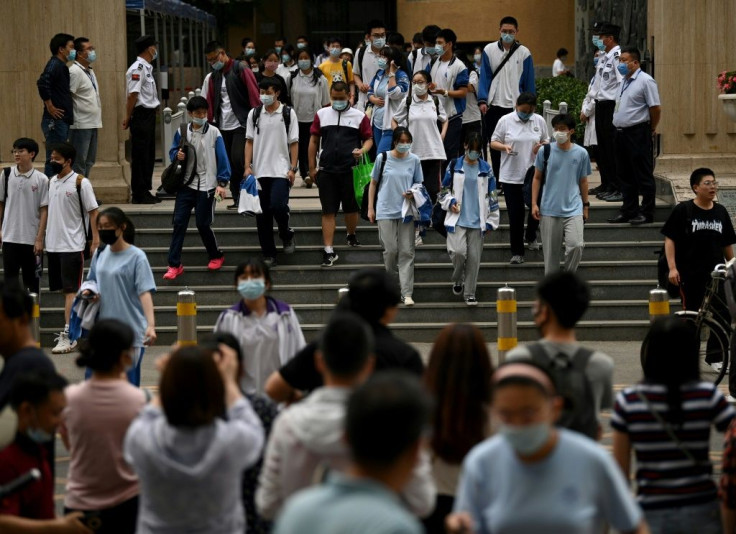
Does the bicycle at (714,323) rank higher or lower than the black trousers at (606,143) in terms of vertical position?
lower

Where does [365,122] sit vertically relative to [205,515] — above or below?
above

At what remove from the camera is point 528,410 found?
4.78 m

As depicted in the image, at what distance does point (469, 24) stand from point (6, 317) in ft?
113

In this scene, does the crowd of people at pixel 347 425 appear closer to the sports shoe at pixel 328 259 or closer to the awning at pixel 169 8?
the sports shoe at pixel 328 259

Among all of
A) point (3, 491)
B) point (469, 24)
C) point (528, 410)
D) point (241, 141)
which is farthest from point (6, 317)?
point (469, 24)

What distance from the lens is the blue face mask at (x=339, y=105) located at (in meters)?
16.0

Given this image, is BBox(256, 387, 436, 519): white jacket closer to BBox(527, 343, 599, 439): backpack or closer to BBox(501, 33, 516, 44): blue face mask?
BBox(527, 343, 599, 439): backpack

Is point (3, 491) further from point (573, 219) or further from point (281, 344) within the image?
point (573, 219)

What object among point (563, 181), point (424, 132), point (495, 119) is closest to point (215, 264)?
point (424, 132)

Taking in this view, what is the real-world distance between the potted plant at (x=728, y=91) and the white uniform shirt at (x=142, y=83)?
681 centimetres

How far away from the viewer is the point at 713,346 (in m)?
13.2

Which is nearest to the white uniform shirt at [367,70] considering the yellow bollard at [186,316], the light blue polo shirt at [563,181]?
the light blue polo shirt at [563,181]

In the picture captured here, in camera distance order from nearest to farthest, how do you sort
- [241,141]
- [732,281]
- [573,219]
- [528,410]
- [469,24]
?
[528,410], [732,281], [573,219], [241,141], [469,24]

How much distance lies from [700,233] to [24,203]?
6339mm
